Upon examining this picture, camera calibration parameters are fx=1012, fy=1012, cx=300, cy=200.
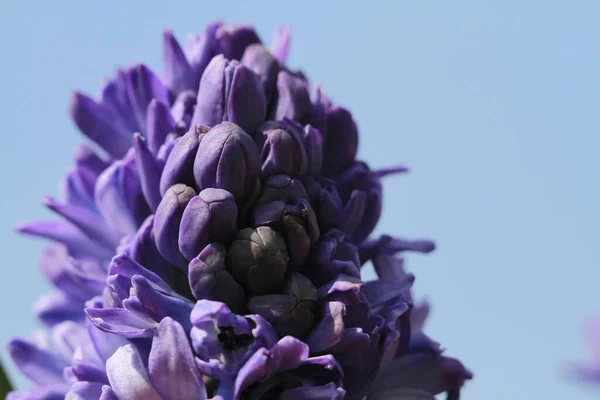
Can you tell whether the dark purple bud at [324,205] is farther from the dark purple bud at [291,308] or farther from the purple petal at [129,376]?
the purple petal at [129,376]

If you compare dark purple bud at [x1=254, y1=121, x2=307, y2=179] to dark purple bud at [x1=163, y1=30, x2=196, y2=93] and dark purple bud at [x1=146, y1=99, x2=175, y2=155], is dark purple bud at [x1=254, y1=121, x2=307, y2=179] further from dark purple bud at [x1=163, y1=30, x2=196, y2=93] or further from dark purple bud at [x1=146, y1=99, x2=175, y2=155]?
dark purple bud at [x1=163, y1=30, x2=196, y2=93]

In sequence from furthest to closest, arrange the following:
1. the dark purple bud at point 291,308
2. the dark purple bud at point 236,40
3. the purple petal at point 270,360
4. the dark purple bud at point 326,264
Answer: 1. the dark purple bud at point 236,40
2. the dark purple bud at point 326,264
3. the dark purple bud at point 291,308
4. the purple petal at point 270,360

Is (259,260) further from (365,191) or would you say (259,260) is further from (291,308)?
(365,191)

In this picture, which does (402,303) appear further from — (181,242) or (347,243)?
(181,242)

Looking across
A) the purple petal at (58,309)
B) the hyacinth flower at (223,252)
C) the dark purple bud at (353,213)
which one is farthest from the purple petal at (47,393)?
the dark purple bud at (353,213)

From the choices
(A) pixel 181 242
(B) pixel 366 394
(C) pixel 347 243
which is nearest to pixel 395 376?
(B) pixel 366 394

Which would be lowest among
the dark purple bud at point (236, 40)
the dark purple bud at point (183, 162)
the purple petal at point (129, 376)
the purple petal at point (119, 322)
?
the purple petal at point (129, 376)
